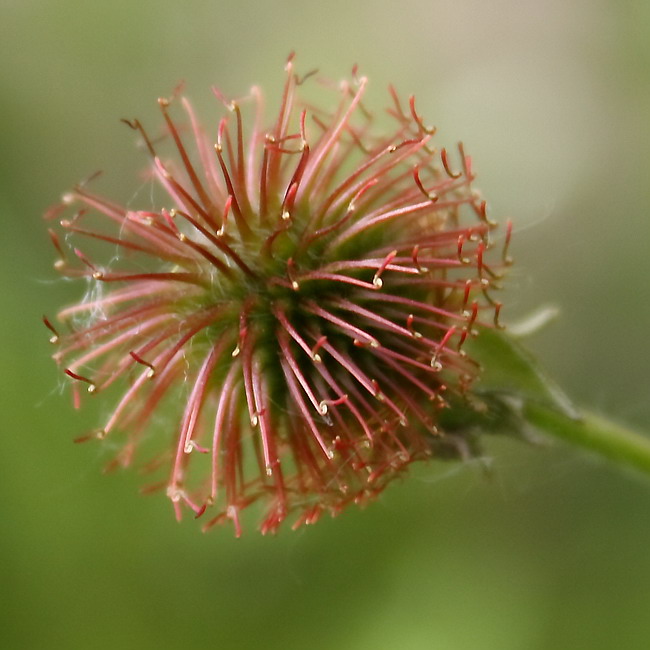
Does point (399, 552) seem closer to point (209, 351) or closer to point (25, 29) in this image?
point (209, 351)

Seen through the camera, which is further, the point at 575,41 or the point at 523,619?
the point at 575,41

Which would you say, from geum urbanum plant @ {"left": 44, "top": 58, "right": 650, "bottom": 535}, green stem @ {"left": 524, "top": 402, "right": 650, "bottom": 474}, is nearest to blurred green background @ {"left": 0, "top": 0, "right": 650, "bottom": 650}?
green stem @ {"left": 524, "top": 402, "right": 650, "bottom": 474}

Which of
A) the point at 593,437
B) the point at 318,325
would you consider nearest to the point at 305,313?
the point at 318,325

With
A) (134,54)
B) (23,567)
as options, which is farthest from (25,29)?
(23,567)

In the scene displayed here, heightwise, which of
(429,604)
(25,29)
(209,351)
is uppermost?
(25,29)

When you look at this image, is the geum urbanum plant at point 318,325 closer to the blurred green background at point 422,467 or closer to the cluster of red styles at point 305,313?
the cluster of red styles at point 305,313

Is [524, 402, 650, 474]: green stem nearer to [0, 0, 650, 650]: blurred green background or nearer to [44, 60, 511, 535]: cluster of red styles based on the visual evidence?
[44, 60, 511, 535]: cluster of red styles
